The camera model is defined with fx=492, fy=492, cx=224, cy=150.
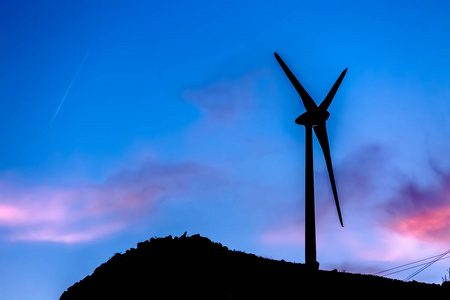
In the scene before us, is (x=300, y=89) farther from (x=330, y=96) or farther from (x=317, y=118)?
(x=317, y=118)

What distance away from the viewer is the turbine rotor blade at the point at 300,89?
38094mm

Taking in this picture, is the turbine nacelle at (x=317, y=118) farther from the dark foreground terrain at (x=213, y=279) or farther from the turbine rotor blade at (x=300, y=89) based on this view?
the dark foreground terrain at (x=213, y=279)

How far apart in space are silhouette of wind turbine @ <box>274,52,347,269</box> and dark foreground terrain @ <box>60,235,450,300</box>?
2.04m

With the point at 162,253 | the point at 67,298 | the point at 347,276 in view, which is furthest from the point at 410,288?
the point at 67,298

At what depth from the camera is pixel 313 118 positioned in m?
37.3

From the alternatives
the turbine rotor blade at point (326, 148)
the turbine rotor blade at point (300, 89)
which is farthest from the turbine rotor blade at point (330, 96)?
the turbine rotor blade at point (326, 148)

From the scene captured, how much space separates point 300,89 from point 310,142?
511 cm

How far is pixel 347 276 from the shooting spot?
3466cm

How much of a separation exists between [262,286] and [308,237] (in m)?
4.84

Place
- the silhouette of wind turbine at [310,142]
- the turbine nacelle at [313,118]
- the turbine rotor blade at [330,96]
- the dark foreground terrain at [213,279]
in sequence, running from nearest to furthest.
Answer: the dark foreground terrain at [213,279]
the silhouette of wind turbine at [310,142]
the turbine nacelle at [313,118]
the turbine rotor blade at [330,96]

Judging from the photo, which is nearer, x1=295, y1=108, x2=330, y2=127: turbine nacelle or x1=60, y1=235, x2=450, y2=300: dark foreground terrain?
x1=60, y1=235, x2=450, y2=300: dark foreground terrain

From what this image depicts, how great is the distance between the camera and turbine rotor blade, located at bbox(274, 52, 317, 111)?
125 feet

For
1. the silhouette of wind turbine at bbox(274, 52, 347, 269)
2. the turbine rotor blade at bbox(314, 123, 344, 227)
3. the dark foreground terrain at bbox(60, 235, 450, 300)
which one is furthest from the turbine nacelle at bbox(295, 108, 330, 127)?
the dark foreground terrain at bbox(60, 235, 450, 300)

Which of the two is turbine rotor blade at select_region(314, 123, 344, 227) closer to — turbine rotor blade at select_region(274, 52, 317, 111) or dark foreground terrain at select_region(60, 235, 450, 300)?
turbine rotor blade at select_region(274, 52, 317, 111)
